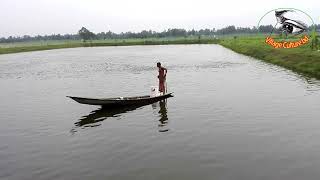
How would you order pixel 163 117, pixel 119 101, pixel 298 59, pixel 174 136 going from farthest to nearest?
pixel 298 59
pixel 119 101
pixel 163 117
pixel 174 136

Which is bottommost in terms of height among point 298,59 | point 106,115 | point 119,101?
point 106,115

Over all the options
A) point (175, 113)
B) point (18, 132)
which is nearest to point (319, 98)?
point (175, 113)

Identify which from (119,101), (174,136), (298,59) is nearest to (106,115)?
(119,101)

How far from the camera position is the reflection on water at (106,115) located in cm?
2167

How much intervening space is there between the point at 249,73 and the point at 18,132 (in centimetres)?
2905

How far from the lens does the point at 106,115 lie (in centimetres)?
2392

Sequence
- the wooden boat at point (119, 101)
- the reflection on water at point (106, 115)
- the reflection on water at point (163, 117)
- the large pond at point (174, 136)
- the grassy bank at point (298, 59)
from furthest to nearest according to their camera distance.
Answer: the grassy bank at point (298, 59) → the wooden boat at point (119, 101) → the reflection on water at point (106, 115) → the reflection on water at point (163, 117) → the large pond at point (174, 136)

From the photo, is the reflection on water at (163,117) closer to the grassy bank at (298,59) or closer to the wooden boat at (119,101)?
the wooden boat at (119,101)

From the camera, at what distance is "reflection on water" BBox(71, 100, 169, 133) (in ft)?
71.1

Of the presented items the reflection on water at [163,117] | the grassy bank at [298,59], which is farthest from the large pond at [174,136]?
the grassy bank at [298,59]

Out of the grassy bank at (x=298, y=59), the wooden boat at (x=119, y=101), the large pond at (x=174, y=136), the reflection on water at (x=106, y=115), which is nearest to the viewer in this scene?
the large pond at (x=174, y=136)

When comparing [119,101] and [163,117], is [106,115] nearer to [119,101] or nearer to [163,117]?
[119,101]

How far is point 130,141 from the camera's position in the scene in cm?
1822

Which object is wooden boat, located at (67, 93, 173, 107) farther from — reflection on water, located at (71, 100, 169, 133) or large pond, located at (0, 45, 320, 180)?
large pond, located at (0, 45, 320, 180)
